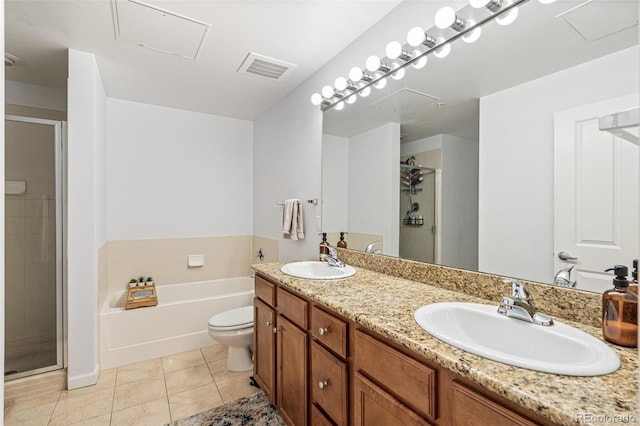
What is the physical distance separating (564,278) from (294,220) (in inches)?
73.4

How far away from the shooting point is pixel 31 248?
2488 mm

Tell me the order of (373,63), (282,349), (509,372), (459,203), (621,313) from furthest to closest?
(373,63)
(282,349)
(459,203)
(621,313)
(509,372)

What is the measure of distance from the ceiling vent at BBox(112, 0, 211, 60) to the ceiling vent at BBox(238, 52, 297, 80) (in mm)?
346

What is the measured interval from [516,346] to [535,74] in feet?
3.24

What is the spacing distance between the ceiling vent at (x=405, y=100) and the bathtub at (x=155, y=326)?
7.44ft

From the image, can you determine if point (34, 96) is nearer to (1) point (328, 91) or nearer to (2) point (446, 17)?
(1) point (328, 91)

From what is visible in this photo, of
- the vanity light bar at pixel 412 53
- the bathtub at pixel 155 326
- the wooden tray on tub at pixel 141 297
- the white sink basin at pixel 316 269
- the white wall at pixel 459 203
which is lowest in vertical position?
the bathtub at pixel 155 326

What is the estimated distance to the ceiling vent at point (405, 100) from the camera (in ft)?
5.38

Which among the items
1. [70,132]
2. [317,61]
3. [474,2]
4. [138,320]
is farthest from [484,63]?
[138,320]

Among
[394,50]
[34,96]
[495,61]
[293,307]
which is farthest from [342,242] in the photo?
[34,96]

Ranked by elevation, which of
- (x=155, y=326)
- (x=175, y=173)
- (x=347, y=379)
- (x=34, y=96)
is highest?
(x=34, y=96)

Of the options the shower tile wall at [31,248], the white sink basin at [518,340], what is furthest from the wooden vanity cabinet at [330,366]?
the shower tile wall at [31,248]

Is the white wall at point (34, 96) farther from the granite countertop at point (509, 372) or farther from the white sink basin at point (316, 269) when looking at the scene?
the granite countertop at point (509, 372)

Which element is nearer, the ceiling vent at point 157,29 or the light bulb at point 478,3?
the light bulb at point 478,3
